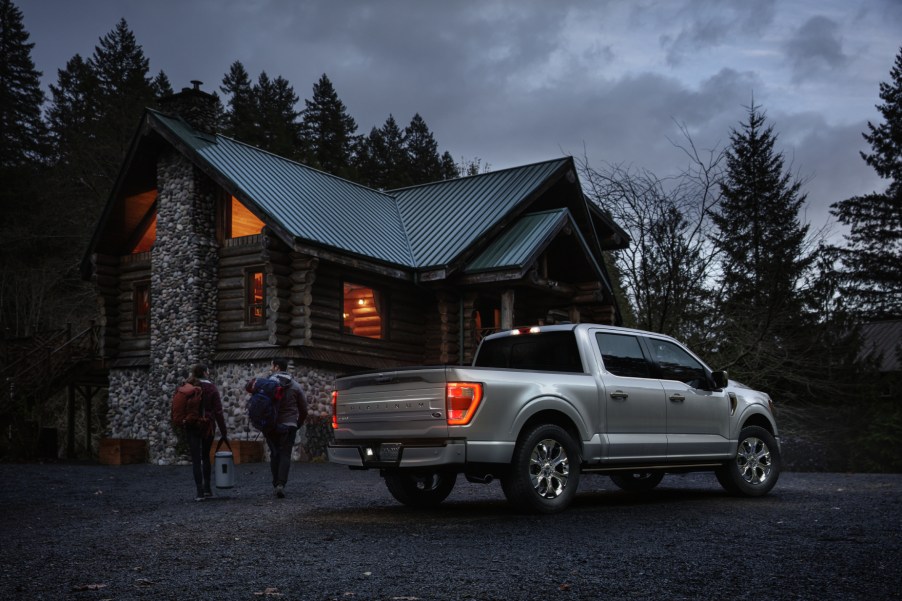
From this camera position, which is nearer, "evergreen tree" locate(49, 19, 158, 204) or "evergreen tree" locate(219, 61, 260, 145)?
"evergreen tree" locate(49, 19, 158, 204)

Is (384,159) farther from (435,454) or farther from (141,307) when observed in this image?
(435,454)

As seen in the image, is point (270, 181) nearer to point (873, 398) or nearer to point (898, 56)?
point (873, 398)

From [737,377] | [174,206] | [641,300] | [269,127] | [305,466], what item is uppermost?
[269,127]

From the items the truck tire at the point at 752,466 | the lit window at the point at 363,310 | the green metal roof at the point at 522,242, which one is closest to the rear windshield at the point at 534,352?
the truck tire at the point at 752,466

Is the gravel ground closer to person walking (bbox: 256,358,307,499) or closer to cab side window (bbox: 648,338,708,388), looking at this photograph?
person walking (bbox: 256,358,307,499)

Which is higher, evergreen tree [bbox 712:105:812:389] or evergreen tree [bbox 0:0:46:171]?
evergreen tree [bbox 0:0:46:171]

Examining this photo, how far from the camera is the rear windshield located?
34.6ft

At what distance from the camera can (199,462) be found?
12570 mm

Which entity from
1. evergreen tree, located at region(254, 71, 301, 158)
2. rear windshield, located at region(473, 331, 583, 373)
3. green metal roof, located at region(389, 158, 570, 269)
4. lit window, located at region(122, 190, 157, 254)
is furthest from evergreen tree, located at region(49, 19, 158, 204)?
rear windshield, located at region(473, 331, 583, 373)

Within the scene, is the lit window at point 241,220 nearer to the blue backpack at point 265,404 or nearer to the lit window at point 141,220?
the lit window at point 141,220

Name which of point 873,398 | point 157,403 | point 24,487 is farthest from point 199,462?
point 873,398

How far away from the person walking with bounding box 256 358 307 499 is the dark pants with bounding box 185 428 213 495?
944 mm

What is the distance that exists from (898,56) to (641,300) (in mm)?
34738

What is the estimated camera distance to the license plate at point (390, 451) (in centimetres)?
928
